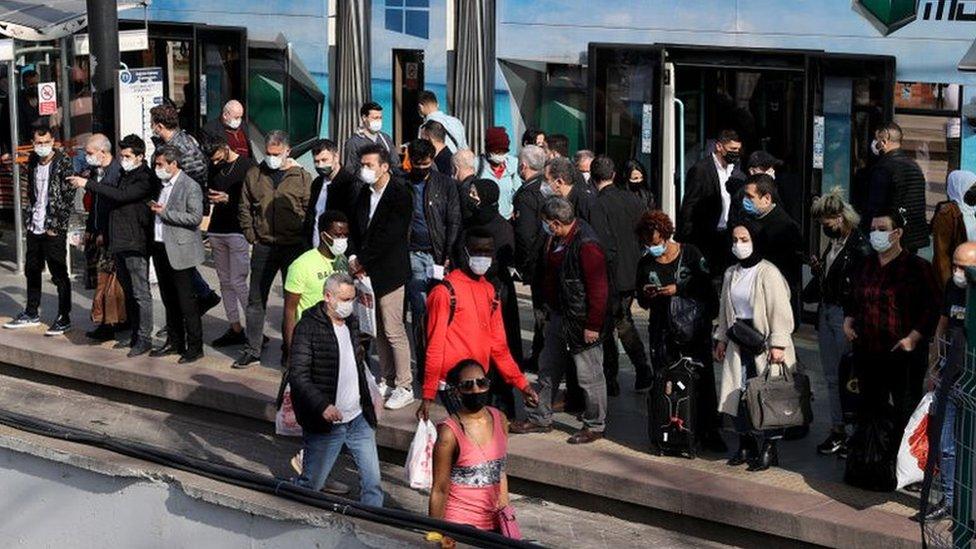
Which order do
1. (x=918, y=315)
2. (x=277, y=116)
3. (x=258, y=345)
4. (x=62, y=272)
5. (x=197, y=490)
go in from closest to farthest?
Result: (x=197, y=490) → (x=918, y=315) → (x=258, y=345) → (x=62, y=272) → (x=277, y=116)

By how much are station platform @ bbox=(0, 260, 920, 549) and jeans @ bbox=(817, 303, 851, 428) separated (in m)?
0.31

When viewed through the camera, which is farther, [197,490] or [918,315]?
[918,315]

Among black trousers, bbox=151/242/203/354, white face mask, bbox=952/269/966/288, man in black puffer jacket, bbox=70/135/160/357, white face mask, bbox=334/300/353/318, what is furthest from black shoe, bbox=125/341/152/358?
white face mask, bbox=952/269/966/288

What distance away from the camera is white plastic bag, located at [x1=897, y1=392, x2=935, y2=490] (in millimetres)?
9242

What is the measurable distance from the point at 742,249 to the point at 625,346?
2230 mm

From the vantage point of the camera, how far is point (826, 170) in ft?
50.9

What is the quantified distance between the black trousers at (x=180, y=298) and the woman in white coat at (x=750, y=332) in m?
4.64

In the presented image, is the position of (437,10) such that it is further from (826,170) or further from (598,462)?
(598,462)

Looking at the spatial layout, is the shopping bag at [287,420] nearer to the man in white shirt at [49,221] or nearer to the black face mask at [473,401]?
the black face mask at [473,401]

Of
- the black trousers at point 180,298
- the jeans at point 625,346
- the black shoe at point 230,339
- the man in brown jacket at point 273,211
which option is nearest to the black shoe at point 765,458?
the jeans at point 625,346

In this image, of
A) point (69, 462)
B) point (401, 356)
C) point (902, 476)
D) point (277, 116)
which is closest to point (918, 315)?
point (902, 476)

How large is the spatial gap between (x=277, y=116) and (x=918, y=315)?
451 inches

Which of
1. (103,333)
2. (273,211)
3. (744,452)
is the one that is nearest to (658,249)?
(744,452)

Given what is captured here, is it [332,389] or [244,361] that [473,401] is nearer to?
[332,389]
